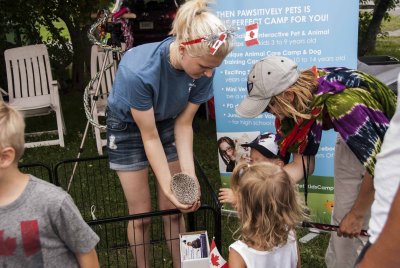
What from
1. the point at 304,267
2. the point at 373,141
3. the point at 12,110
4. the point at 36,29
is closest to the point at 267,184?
the point at 373,141

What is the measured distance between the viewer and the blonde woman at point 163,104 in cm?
174

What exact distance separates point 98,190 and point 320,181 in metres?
1.78

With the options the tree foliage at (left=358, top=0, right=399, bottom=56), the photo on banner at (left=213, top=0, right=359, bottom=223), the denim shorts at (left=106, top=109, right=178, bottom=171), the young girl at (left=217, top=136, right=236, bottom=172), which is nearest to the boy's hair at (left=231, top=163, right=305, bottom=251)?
the denim shorts at (left=106, top=109, right=178, bottom=171)

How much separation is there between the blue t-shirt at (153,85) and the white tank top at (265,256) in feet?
2.12

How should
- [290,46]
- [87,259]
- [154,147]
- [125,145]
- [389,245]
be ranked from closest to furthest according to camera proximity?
[389,245] < [87,259] < [154,147] < [125,145] < [290,46]

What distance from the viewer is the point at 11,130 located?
1.32m

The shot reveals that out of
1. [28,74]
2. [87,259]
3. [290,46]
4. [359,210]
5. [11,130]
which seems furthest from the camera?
[28,74]

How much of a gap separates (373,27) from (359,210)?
647 centimetres

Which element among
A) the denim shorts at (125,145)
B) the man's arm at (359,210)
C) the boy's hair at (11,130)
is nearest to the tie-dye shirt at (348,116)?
the man's arm at (359,210)

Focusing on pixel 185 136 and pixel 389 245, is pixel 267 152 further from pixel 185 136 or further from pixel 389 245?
pixel 389 245

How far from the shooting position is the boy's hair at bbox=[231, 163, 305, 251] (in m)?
1.57

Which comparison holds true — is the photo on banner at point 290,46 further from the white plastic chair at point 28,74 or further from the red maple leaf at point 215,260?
the white plastic chair at point 28,74

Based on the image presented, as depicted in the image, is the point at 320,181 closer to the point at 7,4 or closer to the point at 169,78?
the point at 169,78

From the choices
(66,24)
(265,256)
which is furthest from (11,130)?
(66,24)
